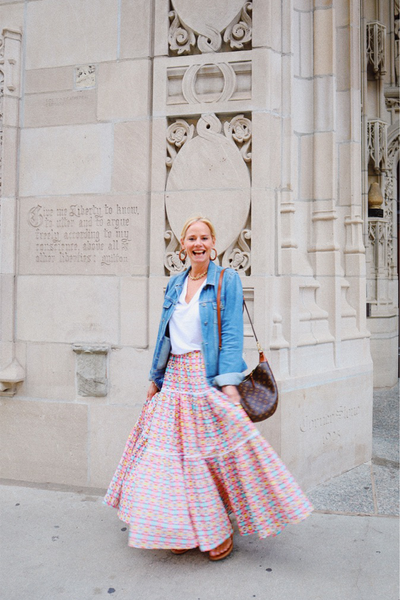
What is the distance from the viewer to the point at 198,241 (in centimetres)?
300

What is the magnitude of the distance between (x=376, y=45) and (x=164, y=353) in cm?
713

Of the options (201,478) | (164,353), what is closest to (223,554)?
(201,478)

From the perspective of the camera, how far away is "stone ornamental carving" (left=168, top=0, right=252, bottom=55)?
399 cm

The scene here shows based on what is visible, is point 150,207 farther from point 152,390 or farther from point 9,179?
point 152,390

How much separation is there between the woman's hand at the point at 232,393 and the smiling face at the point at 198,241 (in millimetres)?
712

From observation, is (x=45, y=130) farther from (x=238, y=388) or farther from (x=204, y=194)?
(x=238, y=388)

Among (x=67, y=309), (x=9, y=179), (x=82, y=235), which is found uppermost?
(x=9, y=179)

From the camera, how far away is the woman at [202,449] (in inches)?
113

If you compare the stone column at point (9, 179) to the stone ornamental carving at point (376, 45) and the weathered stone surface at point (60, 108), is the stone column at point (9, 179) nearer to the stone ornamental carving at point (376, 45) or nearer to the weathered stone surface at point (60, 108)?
the weathered stone surface at point (60, 108)

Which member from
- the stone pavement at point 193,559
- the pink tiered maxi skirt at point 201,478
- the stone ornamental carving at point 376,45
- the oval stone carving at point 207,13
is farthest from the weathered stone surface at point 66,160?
the stone ornamental carving at point 376,45

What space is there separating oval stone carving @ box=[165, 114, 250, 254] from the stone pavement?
79.7 inches

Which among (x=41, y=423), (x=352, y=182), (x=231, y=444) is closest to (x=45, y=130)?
(x=41, y=423)

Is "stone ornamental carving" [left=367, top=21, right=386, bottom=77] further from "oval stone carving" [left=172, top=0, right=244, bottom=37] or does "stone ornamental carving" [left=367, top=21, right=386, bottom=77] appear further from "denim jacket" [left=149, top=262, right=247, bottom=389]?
"denim jacket" [left=149, top=262, right=247, bottom=389]

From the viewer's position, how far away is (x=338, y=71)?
4902 mm
